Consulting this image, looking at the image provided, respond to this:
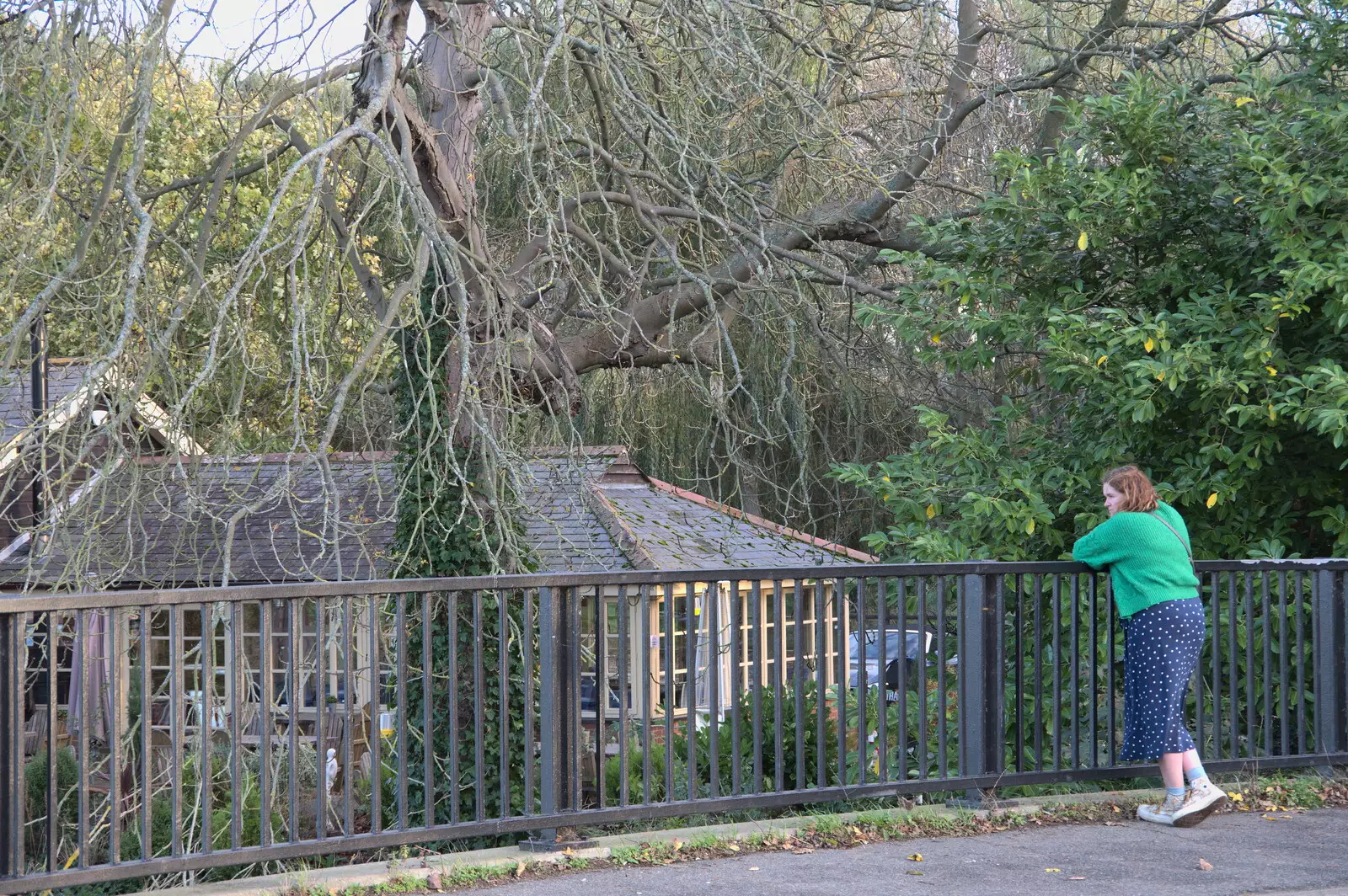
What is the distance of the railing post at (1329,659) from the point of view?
22.3 ft

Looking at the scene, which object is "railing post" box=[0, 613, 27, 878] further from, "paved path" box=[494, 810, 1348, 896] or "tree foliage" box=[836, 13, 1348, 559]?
"tree foliage" box=[836, 13, 1348, 559]

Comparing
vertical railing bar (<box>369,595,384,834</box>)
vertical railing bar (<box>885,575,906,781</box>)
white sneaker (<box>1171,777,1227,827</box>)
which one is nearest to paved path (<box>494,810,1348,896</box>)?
white sneaker (<box>1171,777,1227,827</box>)

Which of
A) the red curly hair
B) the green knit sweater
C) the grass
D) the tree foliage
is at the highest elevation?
the tree foliage

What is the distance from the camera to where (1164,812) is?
19.3ft

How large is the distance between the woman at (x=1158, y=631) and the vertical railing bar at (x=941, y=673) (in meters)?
0.79

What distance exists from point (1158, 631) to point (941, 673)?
996 millimetres

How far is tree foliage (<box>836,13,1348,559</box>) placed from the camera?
7.71m

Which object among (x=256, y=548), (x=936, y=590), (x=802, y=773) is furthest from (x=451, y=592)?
(x=256, y=548)

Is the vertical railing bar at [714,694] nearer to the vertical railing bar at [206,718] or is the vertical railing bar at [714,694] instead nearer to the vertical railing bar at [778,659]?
the vertical railing bar at [778,659]

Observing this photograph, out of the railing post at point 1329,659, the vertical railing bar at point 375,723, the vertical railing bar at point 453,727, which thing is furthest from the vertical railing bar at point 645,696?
the railing post at point 1329,659

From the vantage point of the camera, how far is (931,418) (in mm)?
8625

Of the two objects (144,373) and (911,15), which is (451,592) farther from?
(911,15)

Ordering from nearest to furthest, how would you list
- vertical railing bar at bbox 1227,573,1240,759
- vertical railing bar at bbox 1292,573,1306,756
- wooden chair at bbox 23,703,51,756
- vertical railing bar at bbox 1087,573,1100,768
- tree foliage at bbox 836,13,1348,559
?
wooden chair at bbox 23,703,51,756, vertical railing bar at bbox 1087,573,1100,768, vertical railing bar at bbox 1227,573,1240,759, vertical railing bar at bbox 1292,573,1306,756, tree foliage at bbox 836,13,1348,559

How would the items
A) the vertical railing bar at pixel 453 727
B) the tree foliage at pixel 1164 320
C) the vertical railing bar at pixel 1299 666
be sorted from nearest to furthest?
the vertical railing bar at pixel 453 727 < the vertical railing bar at pixel 1299 666 < the tree foliage at pixel 1164 320
